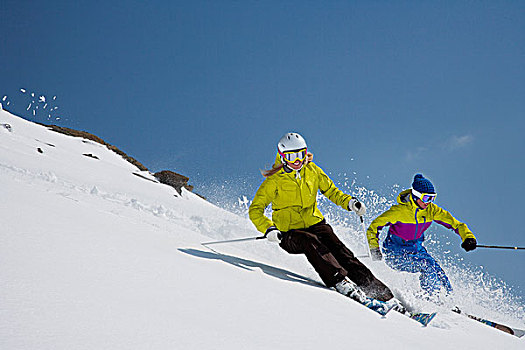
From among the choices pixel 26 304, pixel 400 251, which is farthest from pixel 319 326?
pixel 400 251

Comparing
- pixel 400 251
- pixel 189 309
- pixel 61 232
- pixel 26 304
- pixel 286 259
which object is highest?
pixel 400 251

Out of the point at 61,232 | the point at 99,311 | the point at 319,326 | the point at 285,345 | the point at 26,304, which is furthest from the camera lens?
the point at 61,232

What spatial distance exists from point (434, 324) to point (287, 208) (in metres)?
→ 1.76

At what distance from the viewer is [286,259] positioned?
5086mm

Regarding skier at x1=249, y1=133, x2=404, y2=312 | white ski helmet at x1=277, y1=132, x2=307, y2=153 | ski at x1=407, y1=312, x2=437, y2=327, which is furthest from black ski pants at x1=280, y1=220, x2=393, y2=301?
white ski helmet at x1=277, y1=132, x2=307, y2=153

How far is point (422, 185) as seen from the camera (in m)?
5.06

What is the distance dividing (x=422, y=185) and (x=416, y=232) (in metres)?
0.63

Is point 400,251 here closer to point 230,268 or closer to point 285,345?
point 230,268

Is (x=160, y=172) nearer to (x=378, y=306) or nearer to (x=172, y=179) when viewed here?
(x=172, y=179)

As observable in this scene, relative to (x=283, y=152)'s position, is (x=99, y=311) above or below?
below

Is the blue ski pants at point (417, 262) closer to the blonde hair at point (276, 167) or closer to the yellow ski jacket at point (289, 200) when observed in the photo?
the yellow ski jacket at point (289, 200)

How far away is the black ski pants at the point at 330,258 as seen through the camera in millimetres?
3562

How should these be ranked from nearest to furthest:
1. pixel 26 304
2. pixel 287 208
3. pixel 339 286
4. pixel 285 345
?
pixel 26 304
pixel 285 345
pixel 339 286
pixel 287 208

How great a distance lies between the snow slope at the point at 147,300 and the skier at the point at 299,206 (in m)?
0.49
